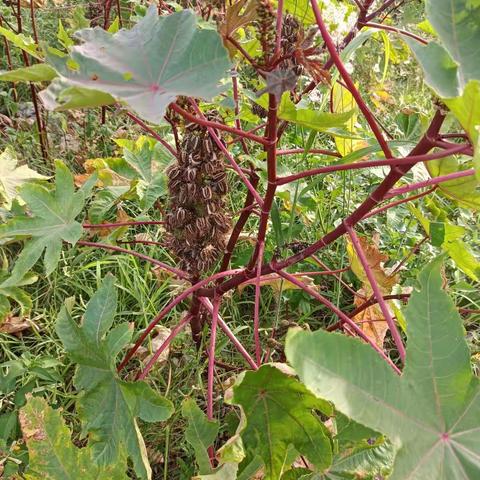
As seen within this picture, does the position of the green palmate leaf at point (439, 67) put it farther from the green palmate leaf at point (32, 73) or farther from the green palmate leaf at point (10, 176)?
the green palmate leaf at point (10, 176)

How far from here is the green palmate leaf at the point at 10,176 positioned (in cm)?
149

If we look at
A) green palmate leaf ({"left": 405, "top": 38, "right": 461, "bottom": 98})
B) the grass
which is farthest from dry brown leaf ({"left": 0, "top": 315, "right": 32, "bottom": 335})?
green palmate leaf ({"left": 405, "top": 38, "right": 461, "bottom": 98})

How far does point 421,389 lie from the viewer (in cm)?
65

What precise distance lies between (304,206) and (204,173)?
2.02 feet

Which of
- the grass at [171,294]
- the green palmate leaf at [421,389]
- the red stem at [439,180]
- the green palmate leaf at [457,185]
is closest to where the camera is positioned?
the green palmate leaf at [421,389]

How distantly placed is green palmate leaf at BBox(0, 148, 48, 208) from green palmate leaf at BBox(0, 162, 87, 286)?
0.32m

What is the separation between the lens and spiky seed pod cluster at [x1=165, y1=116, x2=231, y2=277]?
1.02m

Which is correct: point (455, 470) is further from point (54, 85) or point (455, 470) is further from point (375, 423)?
point (54, 85)

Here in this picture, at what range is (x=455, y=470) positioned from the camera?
2.09ft

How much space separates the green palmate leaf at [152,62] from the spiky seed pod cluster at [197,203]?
31cm

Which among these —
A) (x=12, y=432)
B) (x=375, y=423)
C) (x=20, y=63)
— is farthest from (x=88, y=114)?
(x=375, y=423)

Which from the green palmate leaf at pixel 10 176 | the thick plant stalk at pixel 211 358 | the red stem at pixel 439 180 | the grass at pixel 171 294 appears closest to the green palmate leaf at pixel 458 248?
the grass at pixel 171 294

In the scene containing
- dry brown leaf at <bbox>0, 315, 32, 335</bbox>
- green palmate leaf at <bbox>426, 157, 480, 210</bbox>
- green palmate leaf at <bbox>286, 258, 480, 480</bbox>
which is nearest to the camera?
green palmate leaf at <bbox>286, 258, 480, 480</bbox>

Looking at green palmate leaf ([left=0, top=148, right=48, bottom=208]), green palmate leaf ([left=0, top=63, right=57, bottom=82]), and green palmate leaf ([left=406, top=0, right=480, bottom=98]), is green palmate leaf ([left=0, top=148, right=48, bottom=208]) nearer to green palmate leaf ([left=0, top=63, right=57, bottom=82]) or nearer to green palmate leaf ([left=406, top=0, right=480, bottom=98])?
green palmate leaf ([left=0, top=63, right=57, bottom=82])
